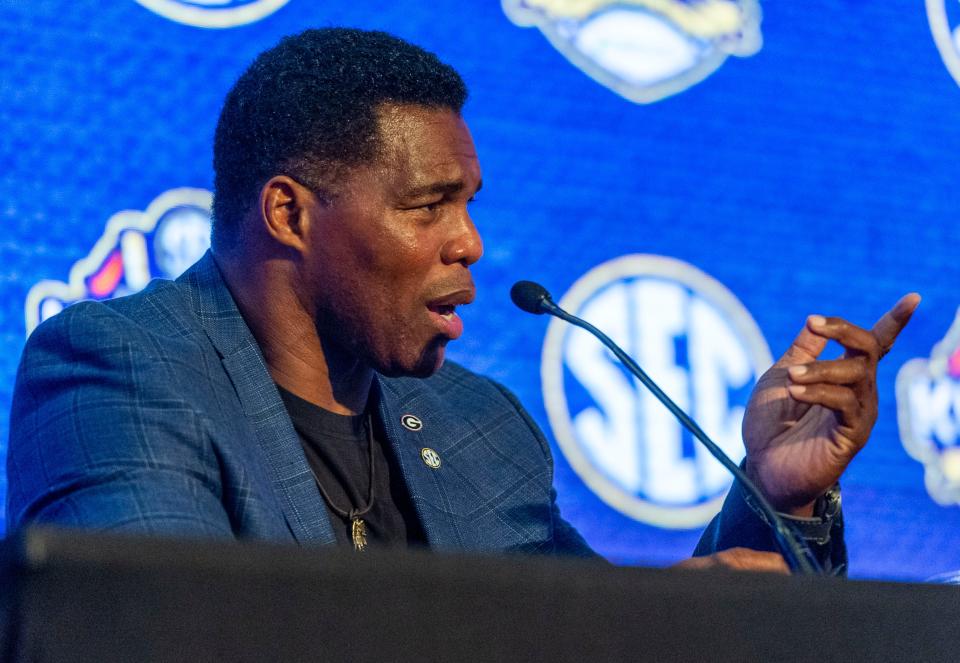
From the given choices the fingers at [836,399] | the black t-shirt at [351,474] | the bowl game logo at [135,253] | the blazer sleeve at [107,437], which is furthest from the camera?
the bowl game logo at [135,253]

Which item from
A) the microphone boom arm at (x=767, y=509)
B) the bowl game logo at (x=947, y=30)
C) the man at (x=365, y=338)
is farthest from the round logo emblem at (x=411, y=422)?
the bowl game logo at (x=947, y=30)

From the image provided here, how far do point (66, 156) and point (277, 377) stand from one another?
0.61 metres

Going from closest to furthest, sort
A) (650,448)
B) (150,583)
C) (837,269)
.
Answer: (150,583)
(650,448)
(837,269)

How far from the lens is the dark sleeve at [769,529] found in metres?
1.55

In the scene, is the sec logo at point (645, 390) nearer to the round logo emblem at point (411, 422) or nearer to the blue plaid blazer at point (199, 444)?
the blue plaid blazer at point (199, 444)

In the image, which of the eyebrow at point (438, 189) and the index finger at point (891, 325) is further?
the eyebrow at point (438, 189)

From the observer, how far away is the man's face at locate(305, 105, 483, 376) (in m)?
1.62

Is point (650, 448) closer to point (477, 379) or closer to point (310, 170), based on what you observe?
point (477, 379)

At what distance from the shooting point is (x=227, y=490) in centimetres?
133

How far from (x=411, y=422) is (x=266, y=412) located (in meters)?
0.28

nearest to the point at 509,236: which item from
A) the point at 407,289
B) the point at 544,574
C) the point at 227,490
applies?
the point at 407,289

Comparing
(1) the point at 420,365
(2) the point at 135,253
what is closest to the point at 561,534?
(1) the point at 420,365

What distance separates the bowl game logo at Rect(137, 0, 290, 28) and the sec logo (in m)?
0.73

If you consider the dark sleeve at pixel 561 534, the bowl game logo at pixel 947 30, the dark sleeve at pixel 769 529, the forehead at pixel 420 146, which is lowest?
the dark sleeve at pixel 769 529
